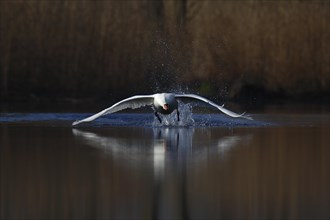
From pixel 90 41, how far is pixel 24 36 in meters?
1.67

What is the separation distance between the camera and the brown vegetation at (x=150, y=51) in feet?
84.8

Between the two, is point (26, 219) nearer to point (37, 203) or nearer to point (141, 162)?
point (37, 203)

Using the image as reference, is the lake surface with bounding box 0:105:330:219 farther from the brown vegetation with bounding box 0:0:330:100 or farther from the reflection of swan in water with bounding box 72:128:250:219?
the brown vegetation with bounding box 0:0:330:100

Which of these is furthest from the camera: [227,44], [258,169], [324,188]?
[227,44]

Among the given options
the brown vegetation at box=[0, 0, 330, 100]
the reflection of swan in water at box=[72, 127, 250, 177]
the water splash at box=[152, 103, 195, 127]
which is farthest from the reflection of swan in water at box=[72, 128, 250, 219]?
the brown vegetation at box=[0, 0, 330, 100]

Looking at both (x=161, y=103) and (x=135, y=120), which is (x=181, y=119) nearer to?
(x=135, y=120)

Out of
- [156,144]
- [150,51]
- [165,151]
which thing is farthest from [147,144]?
[150,51]

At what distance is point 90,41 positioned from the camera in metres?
26.3

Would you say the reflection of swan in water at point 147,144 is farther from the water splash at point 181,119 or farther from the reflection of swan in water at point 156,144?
the water splash at point 181,119

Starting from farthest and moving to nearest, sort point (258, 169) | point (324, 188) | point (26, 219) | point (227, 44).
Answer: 1. point (227, 44)
2. point (258, 169)
3. point (324, 188)
4. point (26, 219)

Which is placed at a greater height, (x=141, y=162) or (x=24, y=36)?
(x=24, y=36)

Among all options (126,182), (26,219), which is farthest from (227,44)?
(26,219)

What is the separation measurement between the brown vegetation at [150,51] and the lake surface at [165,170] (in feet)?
26.6

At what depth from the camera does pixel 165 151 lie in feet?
43.8
